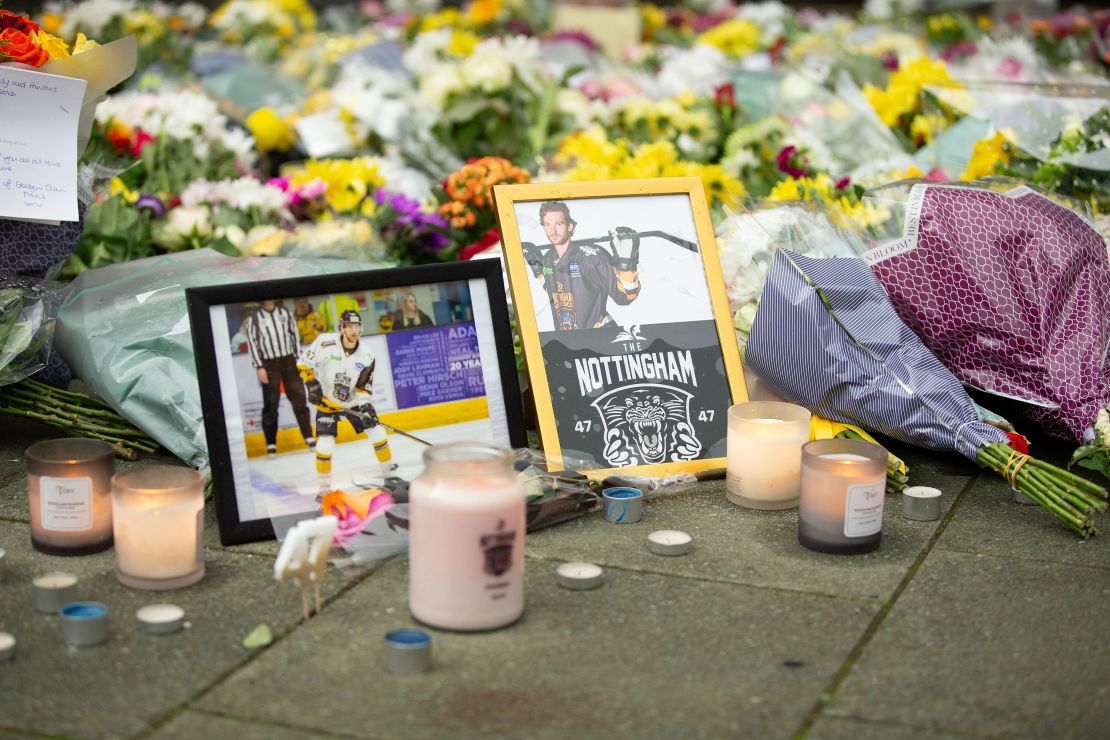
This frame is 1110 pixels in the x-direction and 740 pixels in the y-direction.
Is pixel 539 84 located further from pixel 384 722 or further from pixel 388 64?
pixel 384 722

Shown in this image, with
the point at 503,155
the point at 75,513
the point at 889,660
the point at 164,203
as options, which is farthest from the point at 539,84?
the point at 889,660

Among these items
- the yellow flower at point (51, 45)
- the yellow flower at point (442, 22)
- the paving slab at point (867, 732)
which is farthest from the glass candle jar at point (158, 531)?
the yellow flower at point (442, 22)

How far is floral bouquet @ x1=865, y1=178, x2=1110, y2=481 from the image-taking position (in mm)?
3143

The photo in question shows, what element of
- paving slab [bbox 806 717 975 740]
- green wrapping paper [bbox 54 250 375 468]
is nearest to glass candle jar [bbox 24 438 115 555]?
green wrapping paper [bbox 54 250 375 468]

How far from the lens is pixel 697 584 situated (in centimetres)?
245

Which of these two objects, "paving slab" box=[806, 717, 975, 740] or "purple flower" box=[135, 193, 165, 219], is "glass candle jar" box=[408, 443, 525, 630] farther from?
"purple flower" box=[135, 193, 165, 219]

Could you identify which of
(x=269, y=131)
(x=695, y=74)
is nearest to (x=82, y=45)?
(x=269, y=131)

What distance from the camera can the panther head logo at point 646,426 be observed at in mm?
3039

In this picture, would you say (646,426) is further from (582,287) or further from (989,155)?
(989,155)

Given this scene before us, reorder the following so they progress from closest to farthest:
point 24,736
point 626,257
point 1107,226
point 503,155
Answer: point 24,736
point 626,257
point 1107,226
point 503,155

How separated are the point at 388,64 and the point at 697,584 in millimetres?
5722

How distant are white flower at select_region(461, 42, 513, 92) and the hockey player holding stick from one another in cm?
272

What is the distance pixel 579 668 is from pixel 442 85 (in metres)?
3.68

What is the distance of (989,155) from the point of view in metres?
4.26
